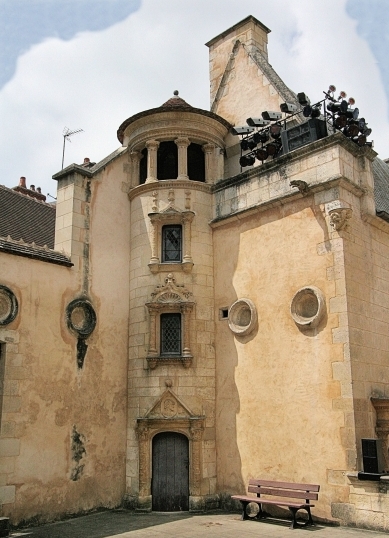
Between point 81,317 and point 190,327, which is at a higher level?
point 81,317

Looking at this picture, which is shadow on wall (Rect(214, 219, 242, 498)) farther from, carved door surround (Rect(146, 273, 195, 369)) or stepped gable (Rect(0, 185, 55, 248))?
stepped gable (Rect(0, 185, 55, 248))

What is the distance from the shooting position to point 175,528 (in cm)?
1088

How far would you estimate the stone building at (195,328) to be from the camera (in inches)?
449

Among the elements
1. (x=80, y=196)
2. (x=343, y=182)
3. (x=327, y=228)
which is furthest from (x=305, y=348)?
(x=80, y=196)

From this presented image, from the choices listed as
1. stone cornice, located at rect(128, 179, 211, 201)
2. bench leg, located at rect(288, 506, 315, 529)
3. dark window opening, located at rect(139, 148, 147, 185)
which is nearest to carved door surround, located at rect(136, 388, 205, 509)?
bench leg, located at rect(288, 506, 315, 529)

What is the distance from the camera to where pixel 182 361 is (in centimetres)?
1341

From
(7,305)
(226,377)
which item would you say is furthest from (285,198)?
(7,305)

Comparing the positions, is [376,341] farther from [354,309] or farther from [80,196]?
[80,196]

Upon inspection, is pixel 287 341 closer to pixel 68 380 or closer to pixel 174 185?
pixel 68 380

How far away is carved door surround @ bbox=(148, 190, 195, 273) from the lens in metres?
14.1

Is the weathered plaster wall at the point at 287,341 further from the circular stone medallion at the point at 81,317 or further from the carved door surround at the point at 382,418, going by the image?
the circular stone medallion at the point at 81,317

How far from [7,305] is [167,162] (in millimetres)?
6152

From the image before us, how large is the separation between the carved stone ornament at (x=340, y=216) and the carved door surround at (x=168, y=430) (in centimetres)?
543

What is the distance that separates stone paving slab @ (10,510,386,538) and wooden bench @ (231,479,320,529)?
1.15 feet
